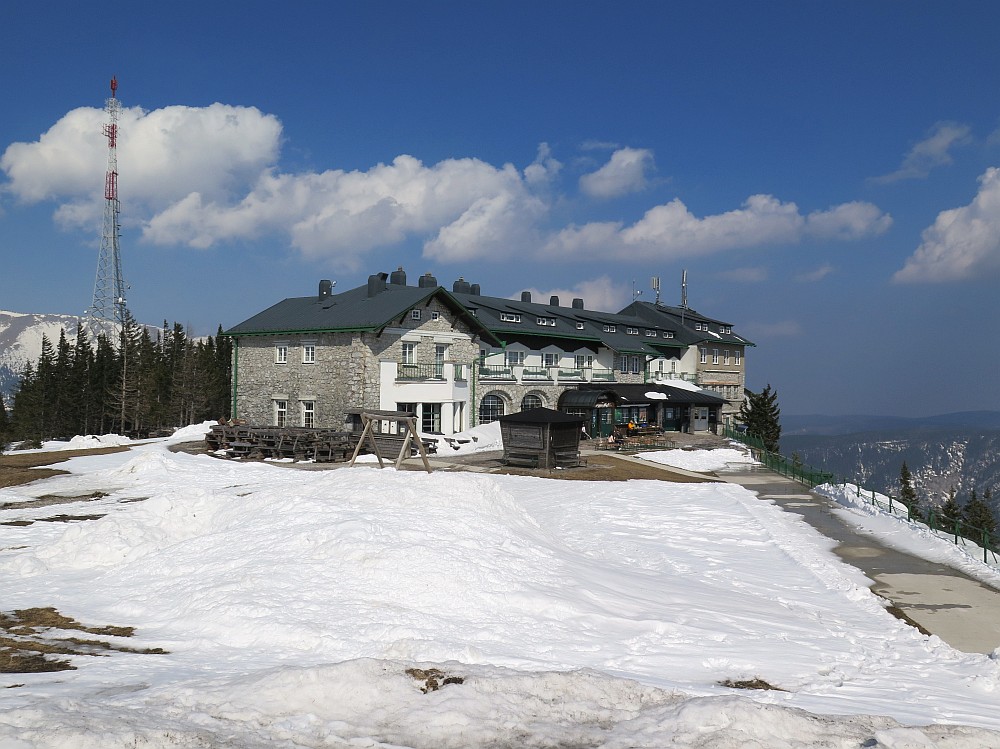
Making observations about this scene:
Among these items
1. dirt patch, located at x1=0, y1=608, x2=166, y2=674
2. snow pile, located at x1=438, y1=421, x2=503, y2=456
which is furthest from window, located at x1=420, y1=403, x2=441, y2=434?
dirt patch, located at x1=0, y1=608, x2=166, y2=674

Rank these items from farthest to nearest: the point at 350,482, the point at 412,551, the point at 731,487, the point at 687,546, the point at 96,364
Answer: the point at 96,364 < the point at 731,487 < the point at 687,546 < the point at 350,482 < the point at 412,551

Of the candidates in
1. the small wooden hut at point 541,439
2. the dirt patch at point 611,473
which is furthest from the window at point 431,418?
the dirt patch at point 611,473

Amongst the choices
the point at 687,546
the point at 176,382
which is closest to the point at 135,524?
the point at 687,546

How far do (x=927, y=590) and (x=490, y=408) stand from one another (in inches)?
1340

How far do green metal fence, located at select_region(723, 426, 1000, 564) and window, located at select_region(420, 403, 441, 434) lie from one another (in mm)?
18284

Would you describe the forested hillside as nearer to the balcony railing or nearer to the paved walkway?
the balcony railing

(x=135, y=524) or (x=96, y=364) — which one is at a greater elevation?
(x=96, y=364)

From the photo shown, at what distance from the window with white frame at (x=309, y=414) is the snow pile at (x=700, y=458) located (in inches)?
720

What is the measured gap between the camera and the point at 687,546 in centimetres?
1812

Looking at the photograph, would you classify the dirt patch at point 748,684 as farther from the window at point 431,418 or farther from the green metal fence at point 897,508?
the window at point 431,418

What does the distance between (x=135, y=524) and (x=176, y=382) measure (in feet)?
197

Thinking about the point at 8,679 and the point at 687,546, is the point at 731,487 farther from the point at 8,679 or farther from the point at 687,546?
the point at 8,679

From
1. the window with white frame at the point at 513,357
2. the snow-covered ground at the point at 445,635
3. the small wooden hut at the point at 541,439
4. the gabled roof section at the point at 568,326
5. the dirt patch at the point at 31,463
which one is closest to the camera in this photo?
the snow-covered ground at the point at 445,635

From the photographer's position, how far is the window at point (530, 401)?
49.2 m
